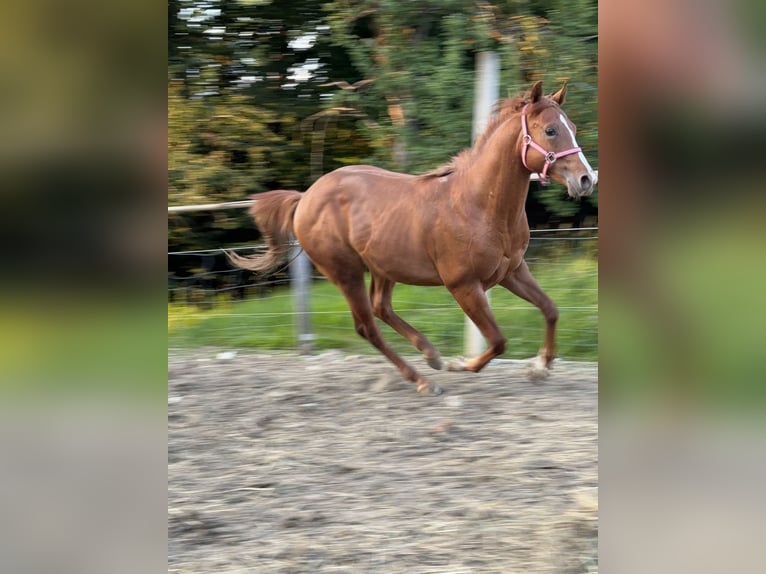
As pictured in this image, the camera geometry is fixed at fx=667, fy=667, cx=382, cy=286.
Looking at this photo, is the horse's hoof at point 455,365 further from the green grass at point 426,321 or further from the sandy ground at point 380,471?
the green grass at point 426,321

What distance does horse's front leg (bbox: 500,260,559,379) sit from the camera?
356cm

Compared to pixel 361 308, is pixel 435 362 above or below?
below

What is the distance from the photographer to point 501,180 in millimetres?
3229

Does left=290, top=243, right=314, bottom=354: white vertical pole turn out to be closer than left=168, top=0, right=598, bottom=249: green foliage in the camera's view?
Yes

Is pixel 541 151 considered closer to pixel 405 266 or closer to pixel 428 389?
pixel 405 266

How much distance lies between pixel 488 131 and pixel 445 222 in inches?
19.6

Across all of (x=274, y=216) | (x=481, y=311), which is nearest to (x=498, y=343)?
(x=481, y=311)

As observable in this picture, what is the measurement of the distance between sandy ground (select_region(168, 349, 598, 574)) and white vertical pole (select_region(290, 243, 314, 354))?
533 millimetres

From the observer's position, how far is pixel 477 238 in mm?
3285

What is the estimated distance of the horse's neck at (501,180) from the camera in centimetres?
318

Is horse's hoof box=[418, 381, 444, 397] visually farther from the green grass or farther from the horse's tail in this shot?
the horse's tail

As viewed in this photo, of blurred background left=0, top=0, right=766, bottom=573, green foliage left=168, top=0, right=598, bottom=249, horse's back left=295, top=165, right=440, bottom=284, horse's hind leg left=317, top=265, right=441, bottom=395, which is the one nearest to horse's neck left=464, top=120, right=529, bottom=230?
horse's back left=295, top=165, right=440, bottom=284
